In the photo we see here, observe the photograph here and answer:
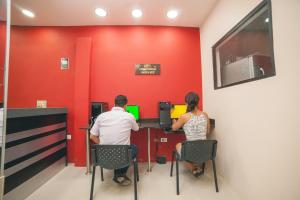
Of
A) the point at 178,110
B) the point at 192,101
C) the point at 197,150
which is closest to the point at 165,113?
the point at 178,110

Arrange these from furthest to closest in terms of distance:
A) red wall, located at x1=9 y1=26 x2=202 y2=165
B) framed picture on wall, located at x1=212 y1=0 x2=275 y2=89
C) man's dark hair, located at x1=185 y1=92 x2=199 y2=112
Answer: red wall, located at x1=9 y1=26 x2=202 y2=165 → man's dark hair, located at x1=185 y1=92 x2=199 y2=112 → framed picture on wall, located at x1=212 y1=0 x2=275 y2=89

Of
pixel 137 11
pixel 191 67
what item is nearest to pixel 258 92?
pixel 191 67

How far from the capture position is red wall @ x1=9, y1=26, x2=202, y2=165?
10.7ft

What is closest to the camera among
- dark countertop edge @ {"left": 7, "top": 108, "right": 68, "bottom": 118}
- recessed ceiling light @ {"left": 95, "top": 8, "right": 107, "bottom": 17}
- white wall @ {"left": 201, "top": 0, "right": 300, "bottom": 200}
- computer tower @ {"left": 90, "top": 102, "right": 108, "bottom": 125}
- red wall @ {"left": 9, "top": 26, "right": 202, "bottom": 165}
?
white wall @ {"left": 201, "top": 0, "right": 300, "bottom": 200}

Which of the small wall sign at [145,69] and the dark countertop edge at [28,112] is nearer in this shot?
the dark countertop edge at [28,112]

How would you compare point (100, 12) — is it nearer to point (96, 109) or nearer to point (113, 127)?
point (96, 109)

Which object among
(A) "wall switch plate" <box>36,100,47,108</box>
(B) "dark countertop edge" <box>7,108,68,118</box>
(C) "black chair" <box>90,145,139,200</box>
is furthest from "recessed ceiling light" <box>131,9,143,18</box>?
(A) "wall switch plate" <box>36,100,47,108</box>

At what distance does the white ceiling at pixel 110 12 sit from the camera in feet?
8.55

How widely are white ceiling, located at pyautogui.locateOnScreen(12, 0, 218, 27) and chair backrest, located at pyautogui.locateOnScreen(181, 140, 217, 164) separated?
2.15 metres

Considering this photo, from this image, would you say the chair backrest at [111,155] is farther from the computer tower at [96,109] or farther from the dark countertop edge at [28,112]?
the computer tower at [96,109]

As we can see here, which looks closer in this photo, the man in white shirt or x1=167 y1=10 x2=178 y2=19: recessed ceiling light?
the man in white shirt

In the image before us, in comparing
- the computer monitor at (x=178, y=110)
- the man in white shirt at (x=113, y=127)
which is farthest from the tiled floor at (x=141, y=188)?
the computer monitor at (x=178, y=110)

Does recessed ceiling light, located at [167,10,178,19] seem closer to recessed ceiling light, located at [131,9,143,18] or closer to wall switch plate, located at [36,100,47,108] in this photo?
recessed ceiling light, located at [131,9,143,18]

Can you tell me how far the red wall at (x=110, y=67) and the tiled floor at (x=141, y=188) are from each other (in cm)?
77
